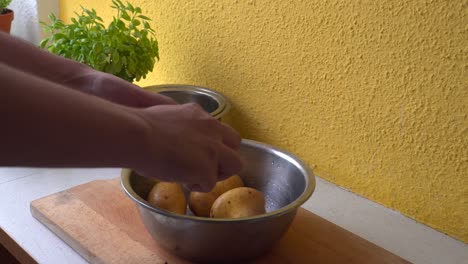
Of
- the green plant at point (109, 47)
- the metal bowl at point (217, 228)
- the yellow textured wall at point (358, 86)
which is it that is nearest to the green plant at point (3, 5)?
the green plant at point (109, 47)

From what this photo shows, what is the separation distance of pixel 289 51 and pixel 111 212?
1.16 feet

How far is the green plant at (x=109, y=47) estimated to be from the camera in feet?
3.21

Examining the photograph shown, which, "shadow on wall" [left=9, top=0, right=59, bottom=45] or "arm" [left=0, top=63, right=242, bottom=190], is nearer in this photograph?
"arm" [left=0, top=63, right=242, bottom=190]

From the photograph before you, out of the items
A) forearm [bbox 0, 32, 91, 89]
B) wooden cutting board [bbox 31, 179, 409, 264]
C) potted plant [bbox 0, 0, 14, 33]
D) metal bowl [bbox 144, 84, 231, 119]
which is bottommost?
wooden cutting board [bbox 31, 179, 409, 264]

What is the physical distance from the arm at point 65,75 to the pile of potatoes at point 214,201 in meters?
0.15

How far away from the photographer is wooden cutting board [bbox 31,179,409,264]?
71 cm

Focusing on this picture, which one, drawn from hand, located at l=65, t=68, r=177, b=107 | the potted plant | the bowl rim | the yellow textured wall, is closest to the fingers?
hand, located at l=65, t=68, r=177, b=107

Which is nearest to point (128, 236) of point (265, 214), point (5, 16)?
point (265, 214)

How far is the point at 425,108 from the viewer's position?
0.75 meters

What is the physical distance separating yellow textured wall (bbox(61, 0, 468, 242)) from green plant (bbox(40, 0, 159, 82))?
93 millimetres

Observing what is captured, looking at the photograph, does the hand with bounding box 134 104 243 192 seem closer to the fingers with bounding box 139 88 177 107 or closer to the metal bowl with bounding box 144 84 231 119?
the fingers with bounding box 139 88 177 107

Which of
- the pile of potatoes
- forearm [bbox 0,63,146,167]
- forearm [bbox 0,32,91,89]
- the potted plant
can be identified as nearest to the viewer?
forearm [bbox 0,63,146,167]

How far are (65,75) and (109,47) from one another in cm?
37

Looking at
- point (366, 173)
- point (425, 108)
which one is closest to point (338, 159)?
point (366, 173)
